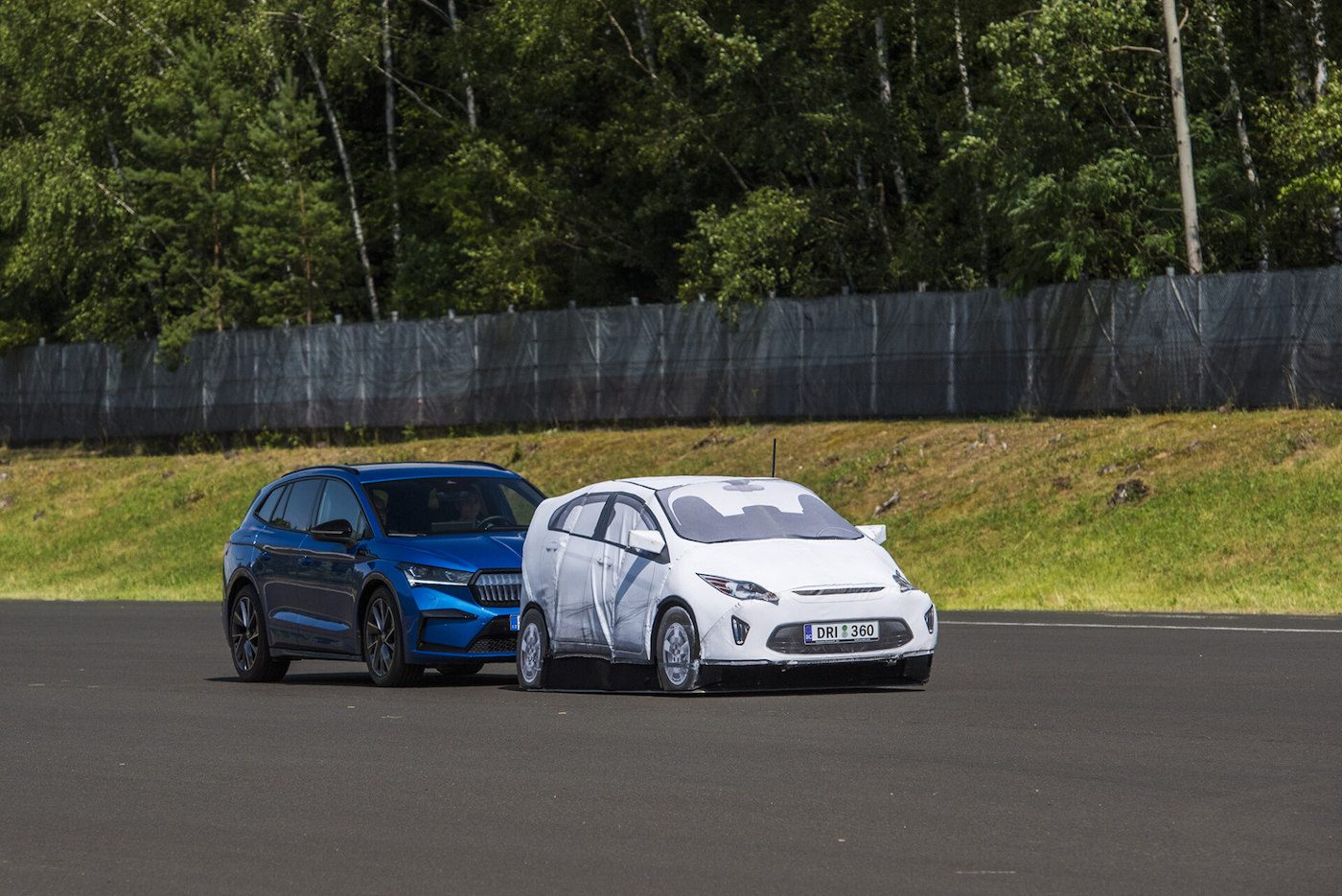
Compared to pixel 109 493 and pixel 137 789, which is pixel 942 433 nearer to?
pixel 109 493

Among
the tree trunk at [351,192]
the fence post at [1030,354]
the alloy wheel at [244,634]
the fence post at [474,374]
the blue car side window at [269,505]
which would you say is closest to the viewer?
the alloy wheel at [244,634]

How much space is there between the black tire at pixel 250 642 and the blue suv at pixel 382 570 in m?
0.01

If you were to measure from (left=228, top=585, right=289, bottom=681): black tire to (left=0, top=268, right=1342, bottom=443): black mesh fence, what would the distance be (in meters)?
19.0

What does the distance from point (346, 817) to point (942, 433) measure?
27.8 meters

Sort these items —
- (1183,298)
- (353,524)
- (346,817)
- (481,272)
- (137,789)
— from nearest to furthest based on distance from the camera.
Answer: (346,817) < (137,789) < (353,524) < (1183,298) < (481,272)

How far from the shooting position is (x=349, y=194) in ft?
190

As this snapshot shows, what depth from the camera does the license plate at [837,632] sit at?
1532 cm

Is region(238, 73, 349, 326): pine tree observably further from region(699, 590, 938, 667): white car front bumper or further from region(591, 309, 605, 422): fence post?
region(699, 590, 938, 667): white car front bumper

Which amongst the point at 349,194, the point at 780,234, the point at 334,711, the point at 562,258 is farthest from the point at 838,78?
the point at 334,711

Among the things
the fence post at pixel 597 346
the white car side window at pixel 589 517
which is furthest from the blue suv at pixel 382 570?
the fence post at pixel 597 346

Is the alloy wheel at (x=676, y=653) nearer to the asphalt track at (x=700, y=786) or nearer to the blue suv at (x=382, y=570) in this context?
the asphalt track at (x=700, y=786)

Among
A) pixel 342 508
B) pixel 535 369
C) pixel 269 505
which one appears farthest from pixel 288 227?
pixel 342 508

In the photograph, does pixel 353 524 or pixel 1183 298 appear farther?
pixel 1183 298

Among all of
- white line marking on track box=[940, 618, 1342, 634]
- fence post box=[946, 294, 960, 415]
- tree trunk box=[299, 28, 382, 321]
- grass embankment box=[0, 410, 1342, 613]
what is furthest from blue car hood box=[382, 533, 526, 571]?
tree trunk box=[299, 28, 382, 321]
